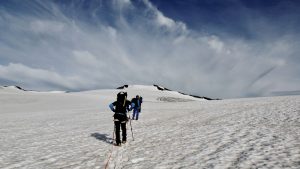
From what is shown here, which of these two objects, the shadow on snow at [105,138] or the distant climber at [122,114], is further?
the shadow on snow at [105,138]

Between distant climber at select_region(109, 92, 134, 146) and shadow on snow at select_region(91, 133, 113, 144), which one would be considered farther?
shadow on snow at select_region(91, 133, 113, 144)

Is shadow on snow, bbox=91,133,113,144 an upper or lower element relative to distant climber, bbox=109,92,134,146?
lower

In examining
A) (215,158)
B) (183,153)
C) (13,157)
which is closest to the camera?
(215,158)

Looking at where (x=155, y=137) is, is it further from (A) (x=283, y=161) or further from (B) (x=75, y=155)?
(A) (x=283, y=161)

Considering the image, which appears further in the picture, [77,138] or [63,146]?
[77,138]

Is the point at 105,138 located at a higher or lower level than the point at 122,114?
lower

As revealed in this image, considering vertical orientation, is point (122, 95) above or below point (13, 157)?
above

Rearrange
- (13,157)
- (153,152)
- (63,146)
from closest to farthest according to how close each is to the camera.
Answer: (153,152) → (13,157) → (63,146)

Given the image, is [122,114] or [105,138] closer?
[122,114]

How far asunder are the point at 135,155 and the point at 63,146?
4.19m

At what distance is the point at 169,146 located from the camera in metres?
9.38

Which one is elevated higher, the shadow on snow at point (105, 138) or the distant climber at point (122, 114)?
the distant climber at point (122, 114)

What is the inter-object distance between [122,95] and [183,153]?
4370mm

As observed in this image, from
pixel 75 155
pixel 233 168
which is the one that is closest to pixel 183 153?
pixel 233 168
